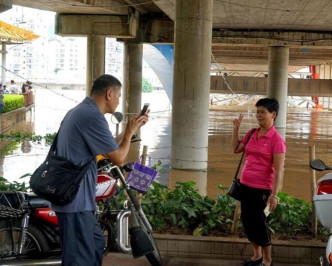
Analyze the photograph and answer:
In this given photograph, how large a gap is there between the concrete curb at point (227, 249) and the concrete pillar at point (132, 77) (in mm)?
26827

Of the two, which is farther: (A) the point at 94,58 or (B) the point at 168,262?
(A) the point at 94,58

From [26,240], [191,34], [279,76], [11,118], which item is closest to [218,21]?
[279,76]

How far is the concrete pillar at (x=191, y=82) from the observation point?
14.9 meters

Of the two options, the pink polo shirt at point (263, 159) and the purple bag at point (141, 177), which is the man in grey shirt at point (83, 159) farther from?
the pink polo shirt at point (263, 159)

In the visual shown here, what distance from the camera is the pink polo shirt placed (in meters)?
5.36

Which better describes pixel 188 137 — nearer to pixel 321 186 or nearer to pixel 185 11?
pixel 185 11

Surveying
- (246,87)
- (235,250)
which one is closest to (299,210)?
(235,250)

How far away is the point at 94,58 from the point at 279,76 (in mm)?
10331

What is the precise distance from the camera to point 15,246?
4.66 m

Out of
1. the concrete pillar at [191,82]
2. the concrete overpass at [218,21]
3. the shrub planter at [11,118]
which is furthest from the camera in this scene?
the shrub planter at [11,118]

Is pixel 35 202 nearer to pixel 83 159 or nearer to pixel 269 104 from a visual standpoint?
pixel 83 159

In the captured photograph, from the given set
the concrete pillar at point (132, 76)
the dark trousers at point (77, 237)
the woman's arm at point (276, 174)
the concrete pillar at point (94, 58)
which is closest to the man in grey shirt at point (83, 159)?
the dark trousers at point (77, 237)

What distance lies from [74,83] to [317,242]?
103631 millimetres

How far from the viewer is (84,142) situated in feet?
12.8
